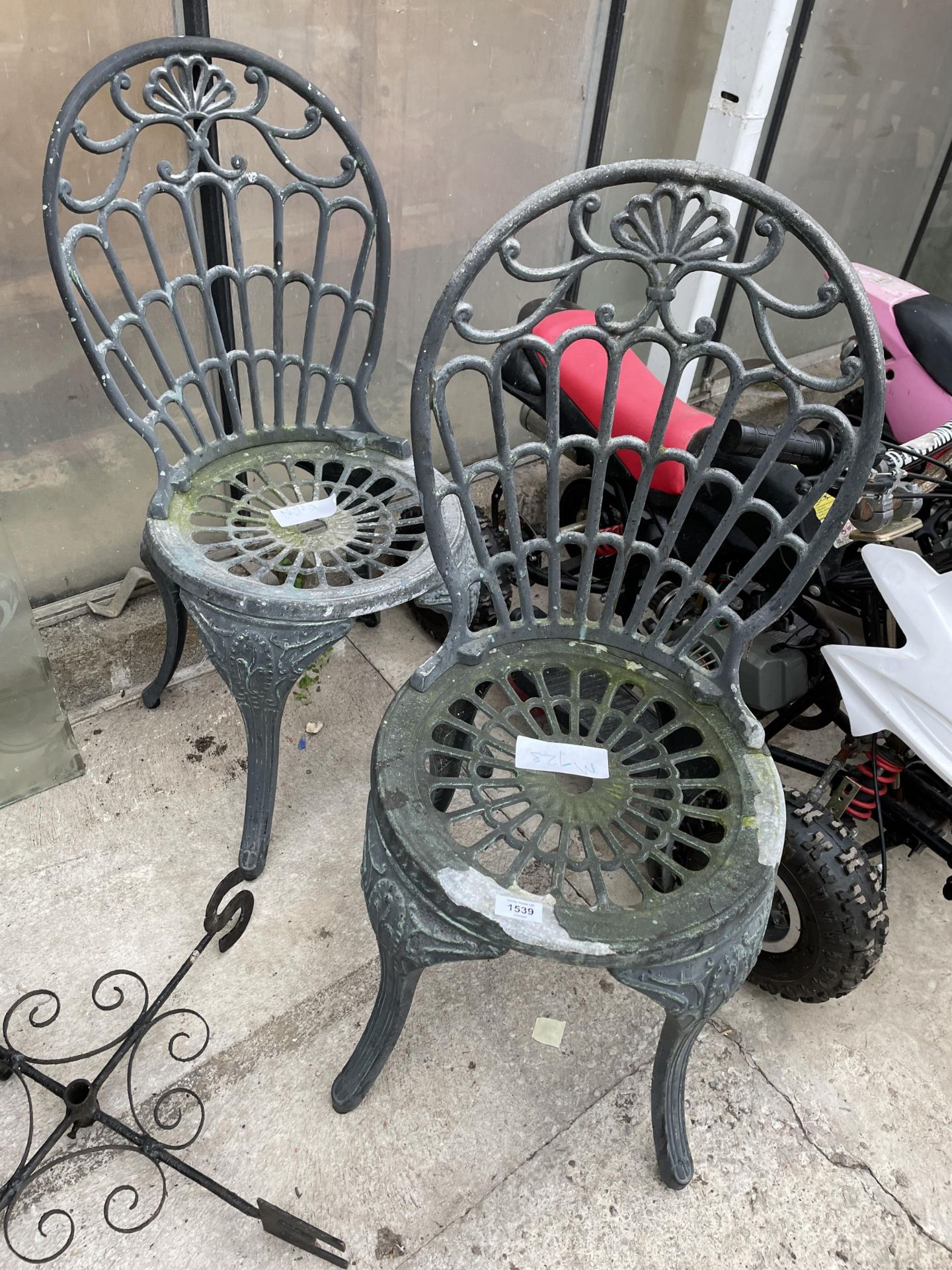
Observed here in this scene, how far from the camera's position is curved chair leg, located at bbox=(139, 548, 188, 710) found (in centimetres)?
205

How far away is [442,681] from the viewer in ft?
5.23

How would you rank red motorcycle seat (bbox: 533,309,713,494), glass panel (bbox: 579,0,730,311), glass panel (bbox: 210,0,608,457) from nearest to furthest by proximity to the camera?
1. red motorcycle seat (bbox: 533,309,713,494)
2. glass panel (bbox: 210,0,608,457)
3. glass panel (bbox: 579,0,730,311)

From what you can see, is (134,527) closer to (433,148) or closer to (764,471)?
(433,148)

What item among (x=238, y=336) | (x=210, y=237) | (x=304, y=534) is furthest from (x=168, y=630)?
(x=210, y=237)

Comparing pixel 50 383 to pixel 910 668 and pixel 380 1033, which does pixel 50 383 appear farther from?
pixel 910 668

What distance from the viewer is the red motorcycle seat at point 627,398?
201 cm

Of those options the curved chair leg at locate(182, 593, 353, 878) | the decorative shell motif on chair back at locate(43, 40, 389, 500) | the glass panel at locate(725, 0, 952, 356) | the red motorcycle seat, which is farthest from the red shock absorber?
the glass panel at locate(725, 0, 952, 356)

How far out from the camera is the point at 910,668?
1.57 metres

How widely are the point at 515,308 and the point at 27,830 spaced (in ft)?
7.15

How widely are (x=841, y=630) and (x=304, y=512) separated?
1223 millimetres

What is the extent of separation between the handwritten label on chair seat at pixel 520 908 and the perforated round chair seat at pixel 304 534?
66cm

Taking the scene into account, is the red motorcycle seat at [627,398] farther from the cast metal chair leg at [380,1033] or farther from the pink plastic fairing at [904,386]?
the cast metal chair leg at [380,1033]

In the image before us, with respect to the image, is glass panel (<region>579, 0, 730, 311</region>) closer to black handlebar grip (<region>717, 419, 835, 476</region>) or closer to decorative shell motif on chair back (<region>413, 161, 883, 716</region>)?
decorative shell motif on chair back (<region>413, 161, 883, 716</region>)

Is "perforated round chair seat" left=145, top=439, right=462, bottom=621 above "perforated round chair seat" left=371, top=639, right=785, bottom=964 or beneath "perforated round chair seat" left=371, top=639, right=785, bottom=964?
above
